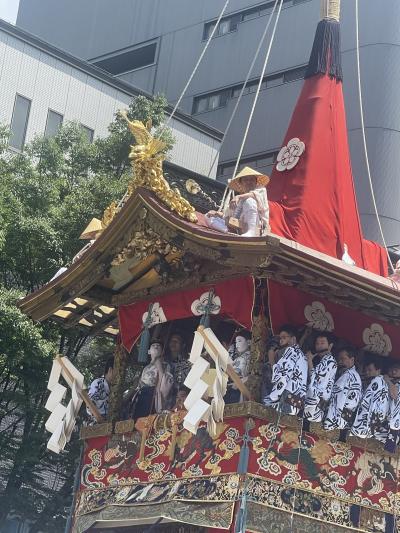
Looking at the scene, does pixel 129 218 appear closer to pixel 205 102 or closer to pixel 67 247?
pixel 67 247

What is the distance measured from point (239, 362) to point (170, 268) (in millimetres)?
1322

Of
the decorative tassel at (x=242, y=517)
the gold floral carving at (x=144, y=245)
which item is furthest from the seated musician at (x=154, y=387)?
the decorative tassel at (x=242, y=517)

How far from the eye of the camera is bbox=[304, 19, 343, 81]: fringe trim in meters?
11.5

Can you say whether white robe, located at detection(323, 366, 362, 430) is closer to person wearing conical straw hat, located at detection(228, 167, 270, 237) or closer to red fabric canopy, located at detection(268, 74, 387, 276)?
red fabric canopy, located at detection(268, 74, 387, 276)

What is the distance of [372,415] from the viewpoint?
9891 mm

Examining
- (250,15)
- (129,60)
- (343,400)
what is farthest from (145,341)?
(129,60)

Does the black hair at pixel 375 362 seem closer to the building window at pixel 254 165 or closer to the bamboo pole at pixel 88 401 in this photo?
the bamboo pole at pixel 88 401

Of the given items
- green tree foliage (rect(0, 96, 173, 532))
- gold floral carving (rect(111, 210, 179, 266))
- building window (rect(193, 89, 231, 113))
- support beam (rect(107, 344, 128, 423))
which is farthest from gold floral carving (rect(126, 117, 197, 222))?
building window (rect(193, 89, 231, 113))

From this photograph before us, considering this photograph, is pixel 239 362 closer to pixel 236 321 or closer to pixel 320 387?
pixel 236 321

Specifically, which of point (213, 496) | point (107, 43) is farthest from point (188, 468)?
point (107, 43)

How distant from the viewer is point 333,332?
33.4 feet

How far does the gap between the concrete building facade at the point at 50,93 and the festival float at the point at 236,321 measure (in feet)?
37.2

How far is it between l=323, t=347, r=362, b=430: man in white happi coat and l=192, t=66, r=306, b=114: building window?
60.4ft

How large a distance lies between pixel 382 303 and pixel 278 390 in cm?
128
